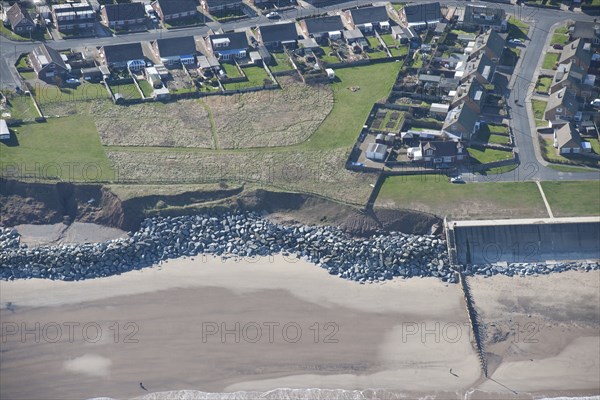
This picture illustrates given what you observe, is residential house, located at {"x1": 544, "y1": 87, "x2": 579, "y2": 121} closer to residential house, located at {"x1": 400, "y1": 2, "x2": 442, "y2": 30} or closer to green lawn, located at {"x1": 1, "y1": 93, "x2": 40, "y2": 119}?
residential house, located at {"x1": 400, "y1": 2, "x2": 442, "y2": 30}

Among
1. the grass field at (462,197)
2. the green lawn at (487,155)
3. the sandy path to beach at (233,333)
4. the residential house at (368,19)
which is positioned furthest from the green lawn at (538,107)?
the sandy path to beach at (233,333)

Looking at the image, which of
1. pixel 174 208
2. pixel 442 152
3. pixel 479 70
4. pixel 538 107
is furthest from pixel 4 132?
pixel 538 107

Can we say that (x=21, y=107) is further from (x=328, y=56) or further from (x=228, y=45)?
(x=328, y=56)

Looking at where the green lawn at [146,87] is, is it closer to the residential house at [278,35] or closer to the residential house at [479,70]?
the residential house at [278,35]

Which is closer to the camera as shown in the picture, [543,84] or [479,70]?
[479,70]

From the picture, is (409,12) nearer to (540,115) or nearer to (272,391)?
(540,115)

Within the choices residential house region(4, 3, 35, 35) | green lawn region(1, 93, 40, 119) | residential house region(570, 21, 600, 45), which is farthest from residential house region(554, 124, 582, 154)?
residential house region(4, 3, 35, 35)
